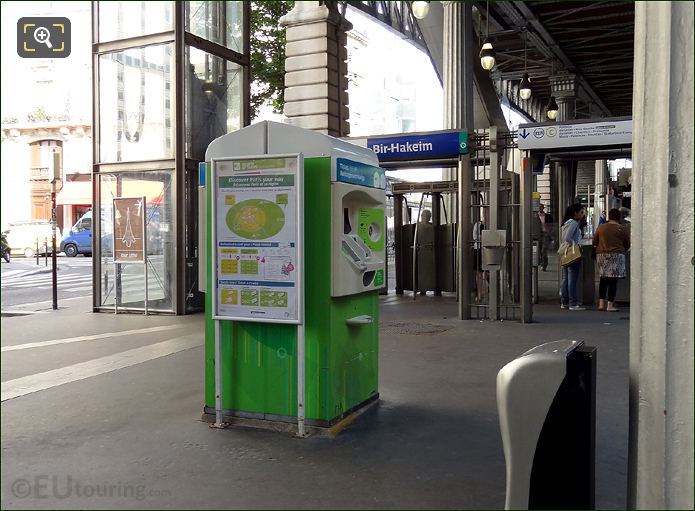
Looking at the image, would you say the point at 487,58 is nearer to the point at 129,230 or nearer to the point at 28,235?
the point at 129,230

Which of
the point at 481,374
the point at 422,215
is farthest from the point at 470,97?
the point at 481,374

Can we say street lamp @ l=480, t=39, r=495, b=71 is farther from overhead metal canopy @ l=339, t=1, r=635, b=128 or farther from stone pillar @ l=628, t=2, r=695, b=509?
stone pillar @ l=628, t=2, r=695, b=509

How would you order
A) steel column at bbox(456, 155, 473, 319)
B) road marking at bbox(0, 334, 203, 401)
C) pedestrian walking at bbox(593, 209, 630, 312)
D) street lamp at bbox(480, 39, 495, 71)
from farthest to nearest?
street lamp at bbox(480, 39, 495, 71)
pedestrian walking at bbox(593, 209, 630, 312)
steel column at bbox(456, 155, 473, 319)
road marking at bbox(0, 334, 203, 401)

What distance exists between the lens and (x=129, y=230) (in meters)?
12.4

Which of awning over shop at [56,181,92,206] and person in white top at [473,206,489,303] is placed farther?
awning over shop at [56,181,92,206]

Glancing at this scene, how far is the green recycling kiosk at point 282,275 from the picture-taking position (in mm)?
4953

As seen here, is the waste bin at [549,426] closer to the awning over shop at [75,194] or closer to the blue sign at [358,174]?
the blue sign at [358,174]

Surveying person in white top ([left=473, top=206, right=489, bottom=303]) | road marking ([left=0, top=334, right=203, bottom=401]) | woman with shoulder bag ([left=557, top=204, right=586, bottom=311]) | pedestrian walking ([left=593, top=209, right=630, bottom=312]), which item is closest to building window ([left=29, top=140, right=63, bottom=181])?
road marking ([left=0, top=334, right=203, bottom=401])

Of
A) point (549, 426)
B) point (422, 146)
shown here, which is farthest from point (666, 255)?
point (422, 146)

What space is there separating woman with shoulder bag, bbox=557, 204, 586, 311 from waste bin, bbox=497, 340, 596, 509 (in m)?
9.15

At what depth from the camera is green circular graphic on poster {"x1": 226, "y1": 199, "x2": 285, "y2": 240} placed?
499cm

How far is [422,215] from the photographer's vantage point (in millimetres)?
14922

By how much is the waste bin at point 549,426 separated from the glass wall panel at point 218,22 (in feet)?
36.4

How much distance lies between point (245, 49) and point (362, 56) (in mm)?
15673
